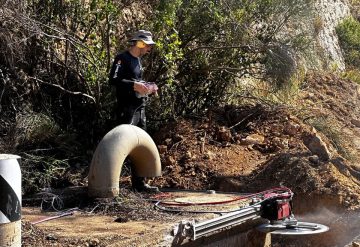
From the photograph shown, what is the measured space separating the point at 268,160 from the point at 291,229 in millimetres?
2565

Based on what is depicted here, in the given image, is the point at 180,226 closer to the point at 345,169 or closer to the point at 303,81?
the point at 345,169

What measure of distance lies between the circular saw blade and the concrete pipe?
3.28m

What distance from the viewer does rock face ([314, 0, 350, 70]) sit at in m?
18.9

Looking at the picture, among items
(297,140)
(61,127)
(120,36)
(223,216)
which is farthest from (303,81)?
(223,216)

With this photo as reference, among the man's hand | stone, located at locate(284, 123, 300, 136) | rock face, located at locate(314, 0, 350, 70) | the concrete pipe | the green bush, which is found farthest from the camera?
the green bush

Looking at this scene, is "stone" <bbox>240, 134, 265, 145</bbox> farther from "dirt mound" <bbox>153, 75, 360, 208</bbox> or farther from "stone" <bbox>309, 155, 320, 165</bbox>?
"stone" <bbox>309, 155, 320, 165</bbox>

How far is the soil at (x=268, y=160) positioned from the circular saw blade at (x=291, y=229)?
1.06 metres

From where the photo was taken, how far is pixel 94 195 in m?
6.84

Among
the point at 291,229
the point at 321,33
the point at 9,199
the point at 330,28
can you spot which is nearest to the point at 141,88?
the point at 291,229

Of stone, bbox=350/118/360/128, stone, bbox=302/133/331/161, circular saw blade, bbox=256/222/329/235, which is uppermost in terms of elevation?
stone, bbox=350/118/360/128

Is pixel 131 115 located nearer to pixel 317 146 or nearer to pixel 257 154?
pixel 257 154

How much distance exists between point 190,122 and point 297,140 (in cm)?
169

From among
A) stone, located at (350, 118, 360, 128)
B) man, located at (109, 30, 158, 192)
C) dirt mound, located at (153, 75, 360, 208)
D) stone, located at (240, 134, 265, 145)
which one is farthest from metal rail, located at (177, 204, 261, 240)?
stone, located at (350, 118, 360, 128)

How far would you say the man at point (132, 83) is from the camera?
25.5 ft
